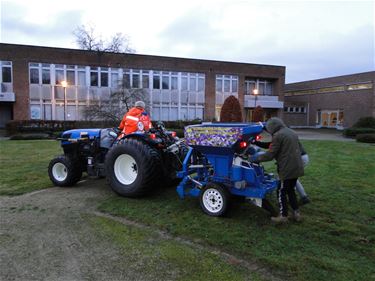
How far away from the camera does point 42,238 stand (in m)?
4.05

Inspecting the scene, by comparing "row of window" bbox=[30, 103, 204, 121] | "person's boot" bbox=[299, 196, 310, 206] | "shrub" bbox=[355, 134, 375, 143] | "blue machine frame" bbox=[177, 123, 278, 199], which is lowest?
"person's boot" bbox=[299, 196, 310, 206]

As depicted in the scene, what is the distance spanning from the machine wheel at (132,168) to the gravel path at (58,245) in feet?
1.69

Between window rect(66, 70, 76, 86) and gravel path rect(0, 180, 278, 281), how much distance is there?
931 inches

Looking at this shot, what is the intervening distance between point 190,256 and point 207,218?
48.0 inches

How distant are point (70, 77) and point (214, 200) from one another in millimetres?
26044

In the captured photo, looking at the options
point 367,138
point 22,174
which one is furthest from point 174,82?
point 22,174

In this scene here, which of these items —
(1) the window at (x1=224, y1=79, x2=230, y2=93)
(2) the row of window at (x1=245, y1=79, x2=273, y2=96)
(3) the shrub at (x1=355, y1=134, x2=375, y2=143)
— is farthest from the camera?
(2) the row of window at (x1=245, y1=79, x2=273, y2=96)

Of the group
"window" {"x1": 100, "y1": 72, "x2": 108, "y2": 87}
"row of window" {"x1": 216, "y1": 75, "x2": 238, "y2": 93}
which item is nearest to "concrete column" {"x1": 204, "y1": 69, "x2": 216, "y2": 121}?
"row of window" {"x1": 216, "y1": 75, "x2": 238, "y2": 93}

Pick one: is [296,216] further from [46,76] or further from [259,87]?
[259,87]

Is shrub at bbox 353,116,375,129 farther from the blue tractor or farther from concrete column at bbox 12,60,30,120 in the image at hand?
concrete column at bbox 12,60,30,120

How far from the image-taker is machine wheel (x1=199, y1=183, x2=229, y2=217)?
4.61m

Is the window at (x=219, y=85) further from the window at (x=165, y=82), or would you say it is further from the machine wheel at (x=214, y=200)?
the machine wheel at (x=214, y=200)

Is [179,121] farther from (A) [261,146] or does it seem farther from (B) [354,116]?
(A) [261,146]

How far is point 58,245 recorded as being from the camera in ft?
12.6
